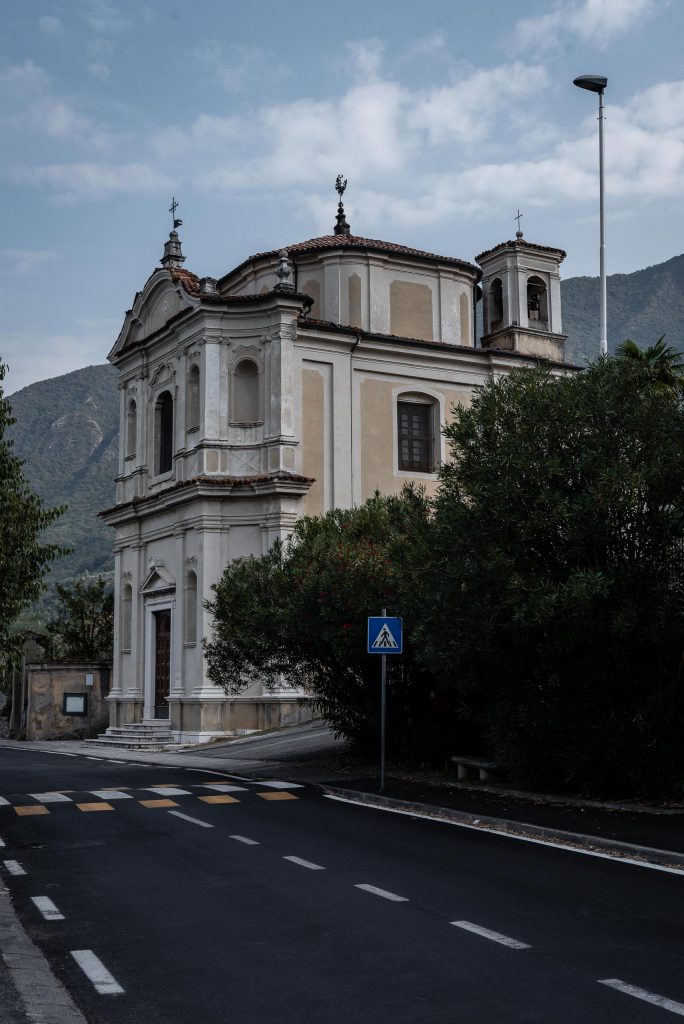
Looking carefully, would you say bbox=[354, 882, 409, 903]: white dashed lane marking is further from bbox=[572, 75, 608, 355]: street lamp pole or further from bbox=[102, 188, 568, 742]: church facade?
bbox=[102, 188, 568, 742]: church facade

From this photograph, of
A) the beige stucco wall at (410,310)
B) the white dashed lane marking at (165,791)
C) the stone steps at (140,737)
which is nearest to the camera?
the white dashed lane marking at (165,791)

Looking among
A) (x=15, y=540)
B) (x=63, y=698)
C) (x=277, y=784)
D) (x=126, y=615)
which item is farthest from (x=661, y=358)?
(x=63, y=698)

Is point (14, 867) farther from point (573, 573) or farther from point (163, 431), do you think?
point (163, 431)

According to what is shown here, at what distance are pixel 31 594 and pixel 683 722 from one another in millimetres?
10511

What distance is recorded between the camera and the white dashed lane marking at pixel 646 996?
20.6 feet

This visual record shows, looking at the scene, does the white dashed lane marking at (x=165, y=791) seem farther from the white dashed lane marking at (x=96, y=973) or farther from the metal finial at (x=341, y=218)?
the metal finial at (x=341, y=218)

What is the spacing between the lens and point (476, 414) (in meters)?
17.8

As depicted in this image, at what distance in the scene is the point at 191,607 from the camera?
3884cm

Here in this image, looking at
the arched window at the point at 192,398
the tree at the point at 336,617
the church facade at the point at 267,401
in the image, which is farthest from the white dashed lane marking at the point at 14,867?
the arched window at the point at 192,398

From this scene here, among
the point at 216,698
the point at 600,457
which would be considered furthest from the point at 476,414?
the point at 216,698

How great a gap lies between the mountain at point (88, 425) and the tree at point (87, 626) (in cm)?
7354

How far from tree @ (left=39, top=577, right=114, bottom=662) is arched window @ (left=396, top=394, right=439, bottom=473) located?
17219 mm

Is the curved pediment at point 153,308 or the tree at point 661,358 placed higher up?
the curved pediment at point 153,308

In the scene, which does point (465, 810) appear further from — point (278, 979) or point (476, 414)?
point (278, 979)
